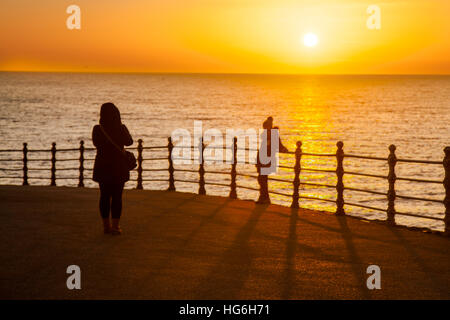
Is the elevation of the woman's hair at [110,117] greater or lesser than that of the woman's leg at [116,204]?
greater

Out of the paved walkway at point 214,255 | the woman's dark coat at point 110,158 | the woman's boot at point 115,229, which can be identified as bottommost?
the paved walkway at point 214,255

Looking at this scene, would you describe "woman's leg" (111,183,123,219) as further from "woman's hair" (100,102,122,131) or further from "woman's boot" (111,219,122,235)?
"woman's hair" (100,102,122,131)

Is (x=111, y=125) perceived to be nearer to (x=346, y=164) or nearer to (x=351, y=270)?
(x=351, y=270)

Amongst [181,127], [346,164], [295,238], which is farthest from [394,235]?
[181,127]

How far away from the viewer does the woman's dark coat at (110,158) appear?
451 inches

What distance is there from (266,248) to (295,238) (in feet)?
3.54

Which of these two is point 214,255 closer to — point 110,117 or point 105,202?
point 105,202

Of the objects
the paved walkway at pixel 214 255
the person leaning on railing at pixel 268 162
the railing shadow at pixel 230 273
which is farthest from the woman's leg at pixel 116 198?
the person leaning on railing at pixel 268 162

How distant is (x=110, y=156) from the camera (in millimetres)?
11570

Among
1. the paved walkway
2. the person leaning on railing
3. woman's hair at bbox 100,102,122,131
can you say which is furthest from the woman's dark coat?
the person leaning on railing

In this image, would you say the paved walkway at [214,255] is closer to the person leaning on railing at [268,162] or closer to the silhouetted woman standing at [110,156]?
the silhouetted woman standing at [110,156]

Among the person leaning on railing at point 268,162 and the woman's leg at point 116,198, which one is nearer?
the woman's leg at point 116,198

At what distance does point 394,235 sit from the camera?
40.1ft

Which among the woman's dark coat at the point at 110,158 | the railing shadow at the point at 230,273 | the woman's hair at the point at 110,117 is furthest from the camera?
the woman's dark coat at the point at 110,158
